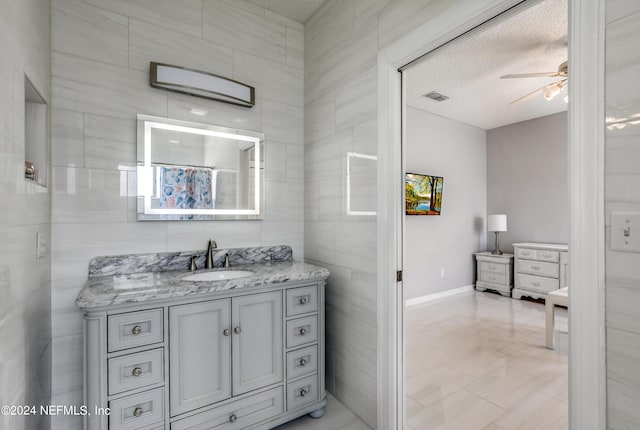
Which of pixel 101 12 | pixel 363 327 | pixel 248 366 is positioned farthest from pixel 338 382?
pixel 101 12

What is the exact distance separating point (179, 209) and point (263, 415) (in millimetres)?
1351

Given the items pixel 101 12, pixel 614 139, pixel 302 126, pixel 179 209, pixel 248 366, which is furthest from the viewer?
pixel 302 126

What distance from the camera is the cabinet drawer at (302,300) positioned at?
1.84 metres

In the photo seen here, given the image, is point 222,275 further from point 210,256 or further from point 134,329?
point 134,329

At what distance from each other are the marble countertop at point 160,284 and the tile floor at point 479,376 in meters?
0.93

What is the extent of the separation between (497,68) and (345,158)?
2.29m

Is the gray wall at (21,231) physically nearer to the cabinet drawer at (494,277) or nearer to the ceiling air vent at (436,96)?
the ceiling air vent at (436,96)

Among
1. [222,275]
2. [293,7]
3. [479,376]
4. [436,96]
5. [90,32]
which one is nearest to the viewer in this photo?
[90,32]

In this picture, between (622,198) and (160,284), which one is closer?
(622,198)

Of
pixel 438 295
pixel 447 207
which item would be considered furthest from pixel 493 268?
pixel 447 207

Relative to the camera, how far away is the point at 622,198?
907mm

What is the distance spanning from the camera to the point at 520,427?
187 cm

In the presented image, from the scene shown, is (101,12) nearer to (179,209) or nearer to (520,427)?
(179,209)

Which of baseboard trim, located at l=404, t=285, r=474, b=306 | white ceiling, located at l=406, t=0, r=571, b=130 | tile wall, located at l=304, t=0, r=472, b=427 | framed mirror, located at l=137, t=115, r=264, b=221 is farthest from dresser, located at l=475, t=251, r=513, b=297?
framed mirror, located at l=137, t=115, r=264, b=221
